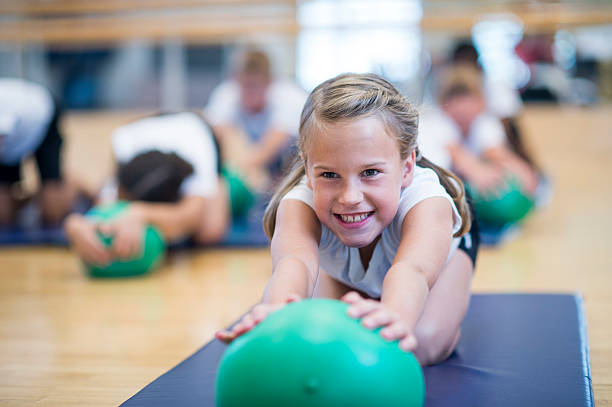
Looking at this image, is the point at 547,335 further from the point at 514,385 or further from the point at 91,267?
the point at 91,267

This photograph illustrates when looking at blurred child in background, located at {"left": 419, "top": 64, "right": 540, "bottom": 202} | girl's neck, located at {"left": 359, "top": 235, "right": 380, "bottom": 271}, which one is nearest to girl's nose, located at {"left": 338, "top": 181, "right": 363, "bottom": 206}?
girl's neck, located at {"left": 359, "top": 235, "right": 380, "bottom": 271}

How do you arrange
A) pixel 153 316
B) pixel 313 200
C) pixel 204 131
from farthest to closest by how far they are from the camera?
1. pixel 204 131
2. pixel 153 316
3. pixel 313 200

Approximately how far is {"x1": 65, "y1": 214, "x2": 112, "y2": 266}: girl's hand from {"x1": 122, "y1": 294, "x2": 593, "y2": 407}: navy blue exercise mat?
2.84 feet

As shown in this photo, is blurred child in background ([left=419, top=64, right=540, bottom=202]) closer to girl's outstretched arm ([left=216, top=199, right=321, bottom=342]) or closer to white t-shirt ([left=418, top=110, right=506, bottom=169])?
white t-shirt ([left=418, top=110, right=506, bottom=169])

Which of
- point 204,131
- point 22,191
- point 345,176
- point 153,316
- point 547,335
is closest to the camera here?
point 345,176

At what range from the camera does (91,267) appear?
6.92 feet

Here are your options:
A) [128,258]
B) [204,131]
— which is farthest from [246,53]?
[128,258]

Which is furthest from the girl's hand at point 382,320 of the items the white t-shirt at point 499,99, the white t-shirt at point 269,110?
the white t-shirt at point 499,99

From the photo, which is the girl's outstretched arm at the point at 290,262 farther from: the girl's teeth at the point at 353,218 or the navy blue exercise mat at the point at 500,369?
the navy blue exercise mat at the point at 500,369

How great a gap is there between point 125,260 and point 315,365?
4.80 feet

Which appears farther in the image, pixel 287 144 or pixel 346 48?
pixel 346 48

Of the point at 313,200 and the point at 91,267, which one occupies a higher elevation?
the point at 313,200

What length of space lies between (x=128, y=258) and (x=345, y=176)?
51.3 inches

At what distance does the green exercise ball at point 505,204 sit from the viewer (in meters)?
2.60
